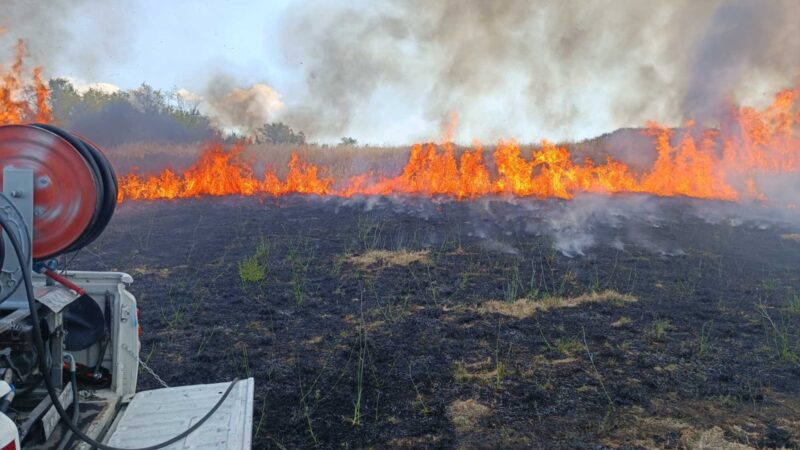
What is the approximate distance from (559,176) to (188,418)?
15515 millimetres

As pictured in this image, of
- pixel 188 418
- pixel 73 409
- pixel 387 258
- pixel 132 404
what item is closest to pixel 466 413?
pixel 188 418

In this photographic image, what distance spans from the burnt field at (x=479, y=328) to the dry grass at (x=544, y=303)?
0.13 ft

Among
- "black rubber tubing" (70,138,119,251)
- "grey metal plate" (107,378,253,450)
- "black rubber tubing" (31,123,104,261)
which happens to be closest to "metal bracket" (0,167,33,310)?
"black rubber tubing" (31,123,104,261)

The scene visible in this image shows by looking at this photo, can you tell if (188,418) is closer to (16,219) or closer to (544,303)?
(16,219)

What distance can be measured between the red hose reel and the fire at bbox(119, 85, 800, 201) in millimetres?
13230

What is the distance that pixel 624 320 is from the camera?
6.42 meters

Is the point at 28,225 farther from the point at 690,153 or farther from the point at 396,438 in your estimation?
the point at 690,153

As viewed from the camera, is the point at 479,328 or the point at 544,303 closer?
the point at 479,328

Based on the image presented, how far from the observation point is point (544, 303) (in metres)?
7.07

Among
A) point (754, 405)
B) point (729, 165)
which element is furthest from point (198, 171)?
point (729, 165)

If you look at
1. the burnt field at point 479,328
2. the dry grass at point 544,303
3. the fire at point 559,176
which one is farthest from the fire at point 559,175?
the dry grass at point 544,303

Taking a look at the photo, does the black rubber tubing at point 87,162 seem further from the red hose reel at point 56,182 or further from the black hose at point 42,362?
the black hose at point 42,362

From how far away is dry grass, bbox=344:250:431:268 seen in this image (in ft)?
30.3

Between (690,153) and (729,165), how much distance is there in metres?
1.66
